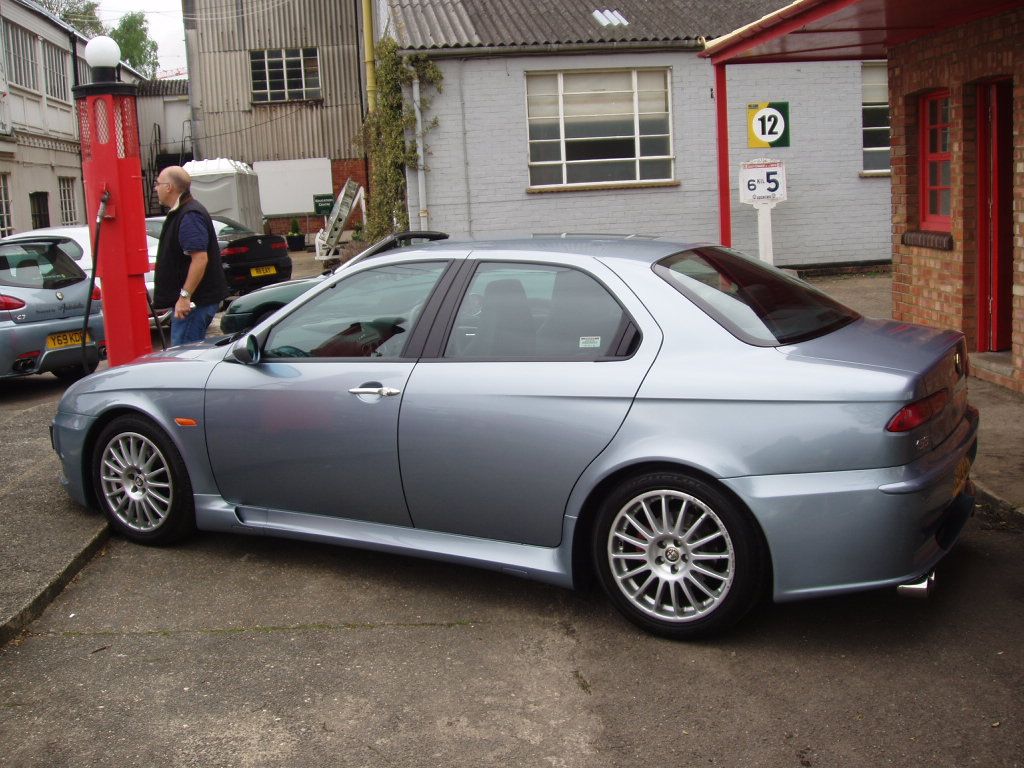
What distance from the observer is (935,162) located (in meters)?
9.83

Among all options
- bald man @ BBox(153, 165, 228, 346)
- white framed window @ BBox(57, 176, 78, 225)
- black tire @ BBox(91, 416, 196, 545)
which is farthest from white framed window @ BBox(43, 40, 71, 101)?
black tire @ BBox(91, 416, 196, 545)

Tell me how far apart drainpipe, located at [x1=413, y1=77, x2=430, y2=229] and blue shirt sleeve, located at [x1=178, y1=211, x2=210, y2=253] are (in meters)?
8.77

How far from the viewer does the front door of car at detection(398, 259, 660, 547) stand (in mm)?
4336

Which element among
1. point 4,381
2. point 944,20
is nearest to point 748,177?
point 944,20

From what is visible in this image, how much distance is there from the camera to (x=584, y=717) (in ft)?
12.2

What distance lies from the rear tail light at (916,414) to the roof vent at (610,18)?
1377cm

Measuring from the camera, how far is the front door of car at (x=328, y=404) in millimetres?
4812

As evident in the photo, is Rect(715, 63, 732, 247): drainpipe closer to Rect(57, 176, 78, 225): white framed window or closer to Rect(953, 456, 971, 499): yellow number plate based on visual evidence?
Rect(953, 456, 971, 499): yellow number plate

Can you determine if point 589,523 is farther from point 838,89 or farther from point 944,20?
point 838,89

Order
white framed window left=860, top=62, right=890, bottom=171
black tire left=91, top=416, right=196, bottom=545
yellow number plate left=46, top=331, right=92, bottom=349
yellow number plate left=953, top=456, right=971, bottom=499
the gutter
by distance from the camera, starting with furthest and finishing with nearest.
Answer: white framed window left=860, top=62, right=890, bottom=171 < the gutter < yellow number plate left=46, top=331, right=92, bottom=349 < black tire left=91, top=416, right=196, bottom=545 < yellow number plate left=953, top=456, right=971, bottom=499

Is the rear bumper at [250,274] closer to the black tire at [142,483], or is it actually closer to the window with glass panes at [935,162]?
the window with glass panes at [935,162]

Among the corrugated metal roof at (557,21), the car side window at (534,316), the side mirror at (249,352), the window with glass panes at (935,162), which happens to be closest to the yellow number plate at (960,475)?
the car side window at (534,316)

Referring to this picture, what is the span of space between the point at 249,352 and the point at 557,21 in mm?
13073

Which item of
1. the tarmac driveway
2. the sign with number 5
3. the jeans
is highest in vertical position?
the sign with number 5
